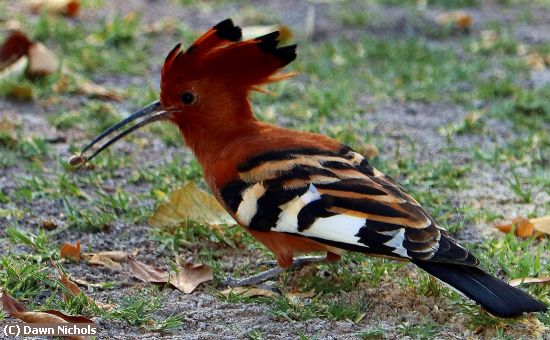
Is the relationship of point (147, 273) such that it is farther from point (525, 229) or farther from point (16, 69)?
point (16, 69)

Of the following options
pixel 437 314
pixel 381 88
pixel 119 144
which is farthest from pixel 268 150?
pixel 381 88

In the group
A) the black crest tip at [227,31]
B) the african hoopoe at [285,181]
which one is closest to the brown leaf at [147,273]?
the african hoopoe at [285,181]

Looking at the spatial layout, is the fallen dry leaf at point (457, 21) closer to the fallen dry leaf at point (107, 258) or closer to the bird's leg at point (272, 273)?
the bird's leg at point (272, 273)

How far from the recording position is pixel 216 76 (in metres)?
4.46

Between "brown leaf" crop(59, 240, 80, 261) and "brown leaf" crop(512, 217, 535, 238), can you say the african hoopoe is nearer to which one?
"brown leaf" crop(59, 240, 80, 261)

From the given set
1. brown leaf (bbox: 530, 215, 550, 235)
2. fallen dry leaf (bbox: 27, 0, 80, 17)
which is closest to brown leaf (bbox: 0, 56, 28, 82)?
fallen dry leaf (bbox: 27, 0, 80, 17)

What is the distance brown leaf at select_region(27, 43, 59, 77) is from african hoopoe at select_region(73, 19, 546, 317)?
Answer: 2.22m

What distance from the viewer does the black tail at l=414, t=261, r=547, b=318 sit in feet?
11.4

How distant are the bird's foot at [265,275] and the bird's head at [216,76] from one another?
0.68m

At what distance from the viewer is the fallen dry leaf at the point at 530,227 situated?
4.59 m

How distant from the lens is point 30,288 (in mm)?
3924

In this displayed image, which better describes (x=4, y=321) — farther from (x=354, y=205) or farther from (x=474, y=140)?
(x=474, y=140)

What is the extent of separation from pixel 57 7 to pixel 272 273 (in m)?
4.39

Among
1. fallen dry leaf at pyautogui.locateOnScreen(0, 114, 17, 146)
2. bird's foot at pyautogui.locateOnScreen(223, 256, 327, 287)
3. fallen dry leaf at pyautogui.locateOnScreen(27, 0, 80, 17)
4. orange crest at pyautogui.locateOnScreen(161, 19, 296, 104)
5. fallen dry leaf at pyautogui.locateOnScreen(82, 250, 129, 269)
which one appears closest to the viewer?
bird's foot at pyautogui.locateOnScreen(223, 256, 327, 287)
